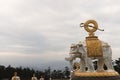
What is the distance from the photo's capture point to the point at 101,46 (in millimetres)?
16703

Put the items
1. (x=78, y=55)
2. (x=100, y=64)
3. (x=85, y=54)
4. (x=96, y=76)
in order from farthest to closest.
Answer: (x=100, y=64), (x=78, y=55), (x=85, y=54), (x=96, y=76)

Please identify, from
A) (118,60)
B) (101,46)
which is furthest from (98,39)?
(118,60)

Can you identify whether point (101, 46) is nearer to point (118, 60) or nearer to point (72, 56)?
point (72, 56)

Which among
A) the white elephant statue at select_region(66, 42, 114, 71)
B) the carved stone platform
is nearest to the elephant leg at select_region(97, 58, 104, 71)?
the white elephant statue at select_region(66, 42, 114, 71)

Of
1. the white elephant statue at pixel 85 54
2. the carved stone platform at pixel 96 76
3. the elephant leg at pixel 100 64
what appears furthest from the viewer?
the elephant leg at pixel 100 64

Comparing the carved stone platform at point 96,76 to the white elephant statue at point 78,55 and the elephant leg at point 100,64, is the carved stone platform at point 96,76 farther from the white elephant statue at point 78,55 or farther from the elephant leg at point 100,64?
the elephant leg at point 100,64

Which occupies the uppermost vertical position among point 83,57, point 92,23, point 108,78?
point 92,23

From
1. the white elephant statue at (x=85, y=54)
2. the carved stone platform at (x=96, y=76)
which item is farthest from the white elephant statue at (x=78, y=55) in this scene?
the carved stone platform at (x=96, y=76)

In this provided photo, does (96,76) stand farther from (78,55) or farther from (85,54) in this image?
(78,55)

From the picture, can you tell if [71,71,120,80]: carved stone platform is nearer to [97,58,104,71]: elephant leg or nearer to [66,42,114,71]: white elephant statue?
[66,42,114,71]: white elephant statue

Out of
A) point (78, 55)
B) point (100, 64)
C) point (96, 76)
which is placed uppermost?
point (78, 55)

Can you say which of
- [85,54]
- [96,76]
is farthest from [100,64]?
[96,76]

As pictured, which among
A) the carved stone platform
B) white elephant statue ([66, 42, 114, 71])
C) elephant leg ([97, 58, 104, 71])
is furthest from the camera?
elephant leg ([97, 58, 104, 71])

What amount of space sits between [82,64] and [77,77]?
1168 millimetres
